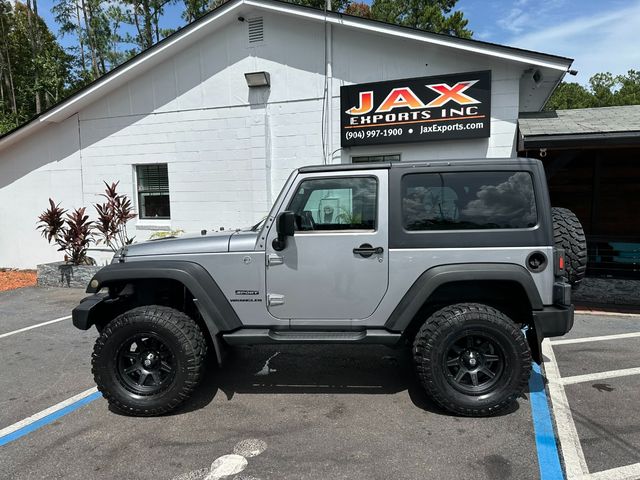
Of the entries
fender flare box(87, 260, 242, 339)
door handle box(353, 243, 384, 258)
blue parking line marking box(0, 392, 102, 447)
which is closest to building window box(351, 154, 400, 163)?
door handle box(353, 243, 384, 258)

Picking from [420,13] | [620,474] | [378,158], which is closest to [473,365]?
[620,474]

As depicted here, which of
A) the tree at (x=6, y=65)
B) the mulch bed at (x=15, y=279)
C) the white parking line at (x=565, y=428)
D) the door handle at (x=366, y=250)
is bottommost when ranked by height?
the white parking line at (x=565, y=428)

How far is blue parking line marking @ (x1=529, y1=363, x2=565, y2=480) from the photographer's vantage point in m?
2.71

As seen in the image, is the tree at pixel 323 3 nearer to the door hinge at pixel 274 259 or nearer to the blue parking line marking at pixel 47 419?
the door hinge at pixel 274 259

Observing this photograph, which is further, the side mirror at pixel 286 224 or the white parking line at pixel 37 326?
the white parking line at pixel 37 326

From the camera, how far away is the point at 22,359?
499 centimetres

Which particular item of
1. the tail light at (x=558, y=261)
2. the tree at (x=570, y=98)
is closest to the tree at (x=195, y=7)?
the tail light at (x=558, y=261)

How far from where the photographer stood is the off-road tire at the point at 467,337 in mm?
3268

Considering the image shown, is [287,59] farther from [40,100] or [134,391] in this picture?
[40,100]

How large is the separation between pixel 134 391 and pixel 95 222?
25.7 ft

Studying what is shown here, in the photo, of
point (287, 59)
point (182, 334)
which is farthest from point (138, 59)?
point (182, 334)

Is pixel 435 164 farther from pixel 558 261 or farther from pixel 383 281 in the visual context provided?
pixel 558 261

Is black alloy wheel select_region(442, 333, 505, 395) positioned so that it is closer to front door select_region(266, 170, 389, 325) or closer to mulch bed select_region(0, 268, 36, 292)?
front door select_region(266, 170, 389, 325)

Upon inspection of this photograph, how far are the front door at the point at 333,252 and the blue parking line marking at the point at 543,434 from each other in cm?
154
